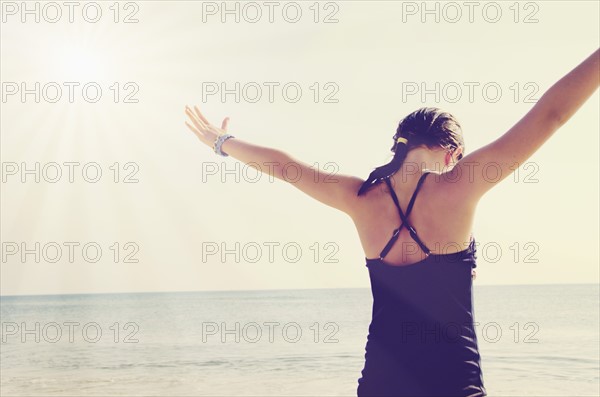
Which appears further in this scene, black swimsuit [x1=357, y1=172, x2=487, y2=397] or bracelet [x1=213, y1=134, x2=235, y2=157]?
bracelet [x1=213, y1=134, x2=235, y2=157]

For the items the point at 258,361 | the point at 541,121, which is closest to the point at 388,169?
the point at 541,121

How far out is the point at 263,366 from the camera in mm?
15625

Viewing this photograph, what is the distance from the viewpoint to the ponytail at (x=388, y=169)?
2.27 meters

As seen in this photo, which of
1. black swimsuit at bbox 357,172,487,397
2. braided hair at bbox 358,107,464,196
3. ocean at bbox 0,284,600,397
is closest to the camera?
black swimsuit at bbox 357,172,487,397

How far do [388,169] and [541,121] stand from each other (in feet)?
1.62

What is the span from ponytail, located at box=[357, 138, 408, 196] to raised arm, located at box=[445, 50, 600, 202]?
0.27 m

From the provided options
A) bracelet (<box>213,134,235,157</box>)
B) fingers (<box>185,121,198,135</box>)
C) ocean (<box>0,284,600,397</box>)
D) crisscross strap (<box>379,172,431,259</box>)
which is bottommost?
ocean (<box>0,284,600,397</box>)

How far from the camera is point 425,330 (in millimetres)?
2170

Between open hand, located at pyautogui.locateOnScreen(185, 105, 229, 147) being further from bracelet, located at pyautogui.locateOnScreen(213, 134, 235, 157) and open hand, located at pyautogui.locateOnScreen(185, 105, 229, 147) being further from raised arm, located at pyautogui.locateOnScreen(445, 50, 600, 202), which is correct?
→ raised arm, located at pyautogui.locateOnScreen(445, 50, 600, 202)

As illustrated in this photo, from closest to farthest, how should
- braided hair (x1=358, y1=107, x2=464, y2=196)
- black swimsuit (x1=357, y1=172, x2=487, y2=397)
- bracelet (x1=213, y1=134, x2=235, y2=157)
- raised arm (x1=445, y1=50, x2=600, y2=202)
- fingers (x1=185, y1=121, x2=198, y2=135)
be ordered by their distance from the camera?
raised arm (x1=445, y1=50, x2=600, y2=202) < black swimsuit (x1=357, y1=172, x2=487, y2=397) < braided hair (x1=358, y1=107, x2=464, y2=196) < bracelet (x1=213, y1=134, x2=235, y2=157) < fingers (x1=185, y1=121, x2=198, y2=135)

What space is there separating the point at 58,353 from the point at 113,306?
28.8 meters

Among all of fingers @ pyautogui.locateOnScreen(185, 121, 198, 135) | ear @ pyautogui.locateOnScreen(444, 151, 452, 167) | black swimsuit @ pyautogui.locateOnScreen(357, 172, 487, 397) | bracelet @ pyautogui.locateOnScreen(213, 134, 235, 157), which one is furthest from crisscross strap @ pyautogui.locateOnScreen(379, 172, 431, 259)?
fingers @ pyautogui.locateOnScreen(185, 121, 198, 135)

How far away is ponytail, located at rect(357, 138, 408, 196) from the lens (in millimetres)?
2271

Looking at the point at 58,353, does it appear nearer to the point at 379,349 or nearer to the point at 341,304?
the point at 379,349
